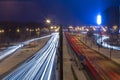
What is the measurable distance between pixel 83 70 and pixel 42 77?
8264mm

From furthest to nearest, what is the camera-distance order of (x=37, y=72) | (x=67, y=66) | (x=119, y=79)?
(x=67, y=66) → (x=37, y=72) → (x=119, y=79)

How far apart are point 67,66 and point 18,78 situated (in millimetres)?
13313

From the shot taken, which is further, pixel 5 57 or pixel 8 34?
pixel 8 34

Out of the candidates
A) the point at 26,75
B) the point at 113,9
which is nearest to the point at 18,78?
the point at 26,75

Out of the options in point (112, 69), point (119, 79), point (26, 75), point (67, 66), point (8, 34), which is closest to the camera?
point (119, 79)

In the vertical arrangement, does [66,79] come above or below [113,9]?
below

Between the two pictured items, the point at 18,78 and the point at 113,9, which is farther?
the point at 113,9

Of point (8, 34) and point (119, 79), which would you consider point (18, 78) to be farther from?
point (8, 34)

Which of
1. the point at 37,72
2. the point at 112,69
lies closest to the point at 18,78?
the point at 37,72

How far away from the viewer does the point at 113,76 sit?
35.4m

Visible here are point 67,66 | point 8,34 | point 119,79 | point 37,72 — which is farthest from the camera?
point 8,34

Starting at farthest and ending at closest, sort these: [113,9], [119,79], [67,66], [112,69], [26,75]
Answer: [113,9]
[67,66]
[112,69]
[26,75]
[119,79]

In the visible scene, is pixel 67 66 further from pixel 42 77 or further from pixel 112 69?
pixel 42 77

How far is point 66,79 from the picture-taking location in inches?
1350
